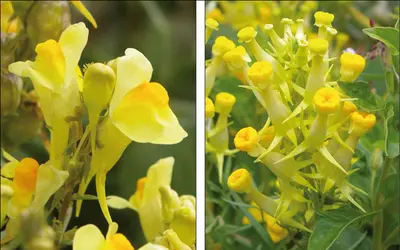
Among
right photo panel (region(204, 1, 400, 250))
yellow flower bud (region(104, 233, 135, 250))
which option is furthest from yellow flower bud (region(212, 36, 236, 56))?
yellow flower bud (region(104, 233, 135, 250))

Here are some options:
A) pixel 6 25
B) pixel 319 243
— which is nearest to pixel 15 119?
pixel 6 25

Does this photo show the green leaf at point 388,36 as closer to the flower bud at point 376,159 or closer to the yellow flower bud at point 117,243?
the flower bud at point 376,159

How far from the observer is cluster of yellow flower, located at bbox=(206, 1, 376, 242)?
327 mm

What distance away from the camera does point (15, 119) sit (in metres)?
0.36

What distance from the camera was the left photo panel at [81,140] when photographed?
11.7 inches

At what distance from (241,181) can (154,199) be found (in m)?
0.04

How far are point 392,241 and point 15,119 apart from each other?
7.7 inches

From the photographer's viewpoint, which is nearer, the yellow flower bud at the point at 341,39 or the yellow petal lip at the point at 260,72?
the yellow petal lip at the point at 260,72

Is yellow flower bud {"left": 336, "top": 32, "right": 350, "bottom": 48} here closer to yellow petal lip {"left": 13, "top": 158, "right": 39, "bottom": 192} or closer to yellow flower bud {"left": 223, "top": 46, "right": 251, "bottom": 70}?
yellow flower bud {"left": 223, "top": 46, "right": 251, "bottom": 70}

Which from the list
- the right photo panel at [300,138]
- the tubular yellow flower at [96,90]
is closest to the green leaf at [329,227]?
the right photo panel at [300,138]

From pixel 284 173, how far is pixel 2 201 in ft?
0.39

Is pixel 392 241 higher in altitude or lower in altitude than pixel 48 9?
lower

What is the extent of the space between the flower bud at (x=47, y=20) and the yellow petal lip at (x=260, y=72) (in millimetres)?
85

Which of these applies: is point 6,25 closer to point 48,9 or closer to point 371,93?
point 48,9
